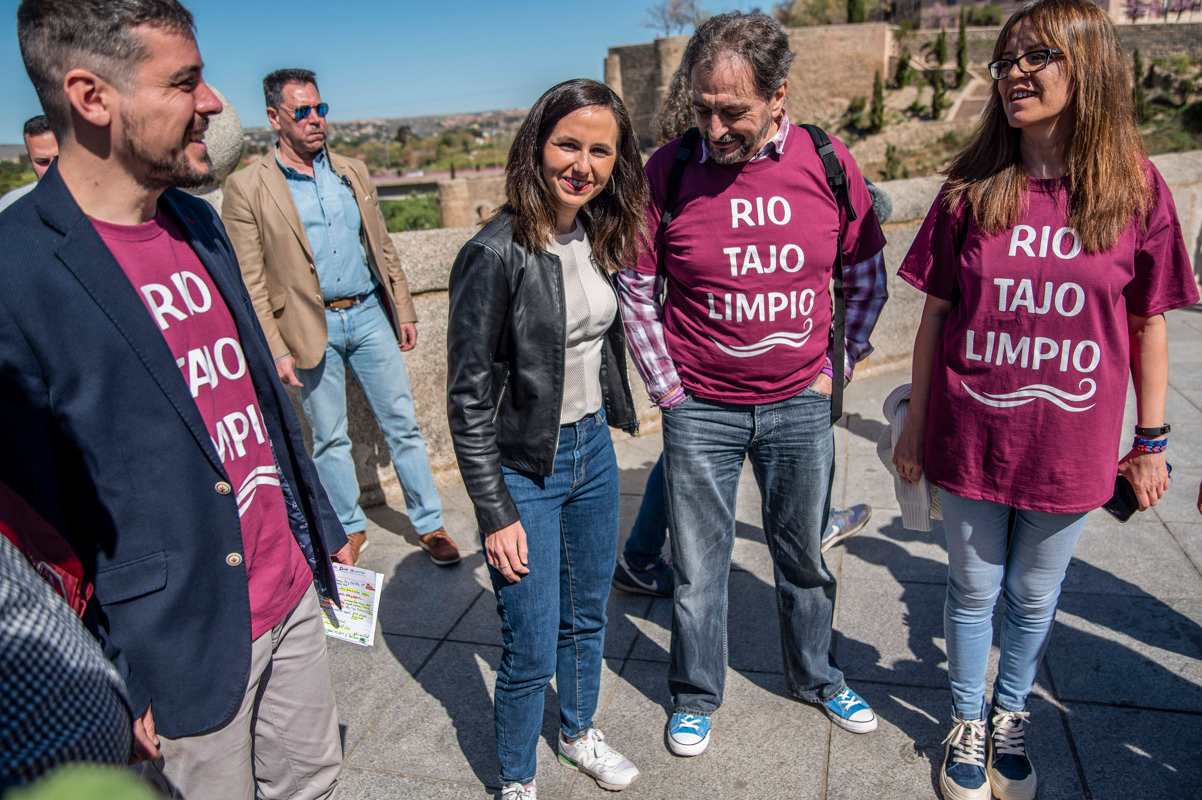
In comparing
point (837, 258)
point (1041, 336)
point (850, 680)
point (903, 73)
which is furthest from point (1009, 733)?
point (903, 73)

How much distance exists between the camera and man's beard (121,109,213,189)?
5.10 ft

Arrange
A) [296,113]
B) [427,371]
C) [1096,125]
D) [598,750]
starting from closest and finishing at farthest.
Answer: [1096,125]
[598,750]
[296,113]
[427,371]

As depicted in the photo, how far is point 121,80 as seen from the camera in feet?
5.00

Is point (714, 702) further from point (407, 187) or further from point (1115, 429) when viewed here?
point (407, 187)

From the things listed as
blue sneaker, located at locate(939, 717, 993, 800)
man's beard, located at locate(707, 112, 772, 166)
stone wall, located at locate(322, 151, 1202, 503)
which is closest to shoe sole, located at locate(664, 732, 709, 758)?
blue sneaker, located at locate(939, 717, 993, 800)

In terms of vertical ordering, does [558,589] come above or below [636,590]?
above

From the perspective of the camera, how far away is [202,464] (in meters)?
1.66

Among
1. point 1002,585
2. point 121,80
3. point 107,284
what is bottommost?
point 1002,585

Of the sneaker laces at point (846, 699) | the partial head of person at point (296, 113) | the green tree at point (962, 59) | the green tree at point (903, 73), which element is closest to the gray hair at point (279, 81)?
the partial head of person at point (296, 113)

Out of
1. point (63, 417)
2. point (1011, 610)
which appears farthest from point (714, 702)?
point (63, 417)

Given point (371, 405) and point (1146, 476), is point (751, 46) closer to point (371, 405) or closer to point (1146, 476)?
point (1146, 476)

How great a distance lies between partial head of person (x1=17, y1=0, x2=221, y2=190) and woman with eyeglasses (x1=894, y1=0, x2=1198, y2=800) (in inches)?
70.7

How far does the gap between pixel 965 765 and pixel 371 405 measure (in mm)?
2817

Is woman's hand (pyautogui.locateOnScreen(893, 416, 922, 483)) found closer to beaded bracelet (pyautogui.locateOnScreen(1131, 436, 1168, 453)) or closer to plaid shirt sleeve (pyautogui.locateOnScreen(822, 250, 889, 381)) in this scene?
plaid shirt sleeve (pyautogui.locateOnScreen(822, 250, 889, 381))
